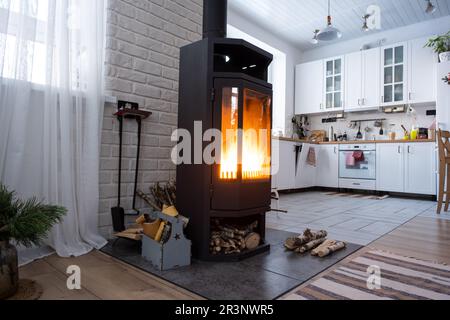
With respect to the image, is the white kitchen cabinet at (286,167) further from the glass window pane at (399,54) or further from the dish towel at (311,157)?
the glass window pane at (399,54)

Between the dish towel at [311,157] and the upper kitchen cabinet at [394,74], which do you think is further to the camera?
the dish towel at [311,157]

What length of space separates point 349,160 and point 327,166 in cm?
42

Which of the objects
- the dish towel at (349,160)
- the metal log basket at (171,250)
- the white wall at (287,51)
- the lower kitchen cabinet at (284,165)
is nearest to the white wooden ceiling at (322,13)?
the white wall at (287,51)

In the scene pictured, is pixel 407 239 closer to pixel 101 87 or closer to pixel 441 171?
pixel 441 171

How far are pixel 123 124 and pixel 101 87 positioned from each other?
0.27 m

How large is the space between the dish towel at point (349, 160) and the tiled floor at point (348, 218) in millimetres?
1364

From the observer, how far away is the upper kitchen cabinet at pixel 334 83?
525 cm

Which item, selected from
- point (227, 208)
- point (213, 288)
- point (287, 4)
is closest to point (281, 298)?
point (213, 288)

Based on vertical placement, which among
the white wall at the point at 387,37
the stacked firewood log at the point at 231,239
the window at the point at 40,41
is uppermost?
the white wall at the point at 387,37

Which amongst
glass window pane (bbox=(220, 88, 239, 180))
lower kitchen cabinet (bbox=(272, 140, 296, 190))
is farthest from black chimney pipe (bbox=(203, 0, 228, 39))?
lower kitchen cabinet (bbox=(272, 140, 296, 190))

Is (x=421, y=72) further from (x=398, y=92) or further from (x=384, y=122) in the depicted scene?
(x=384, y=122)

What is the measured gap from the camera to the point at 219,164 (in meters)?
1.52

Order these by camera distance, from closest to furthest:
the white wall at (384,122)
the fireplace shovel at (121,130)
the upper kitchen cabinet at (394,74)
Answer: the fireplace shovel at (121,130), the upper kitchen cabinet at (394,74), the white wall at (384,122)

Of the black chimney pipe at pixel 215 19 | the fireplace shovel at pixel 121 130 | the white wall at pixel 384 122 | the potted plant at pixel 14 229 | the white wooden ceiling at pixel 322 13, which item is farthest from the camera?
the white wall at pixel 384 122
